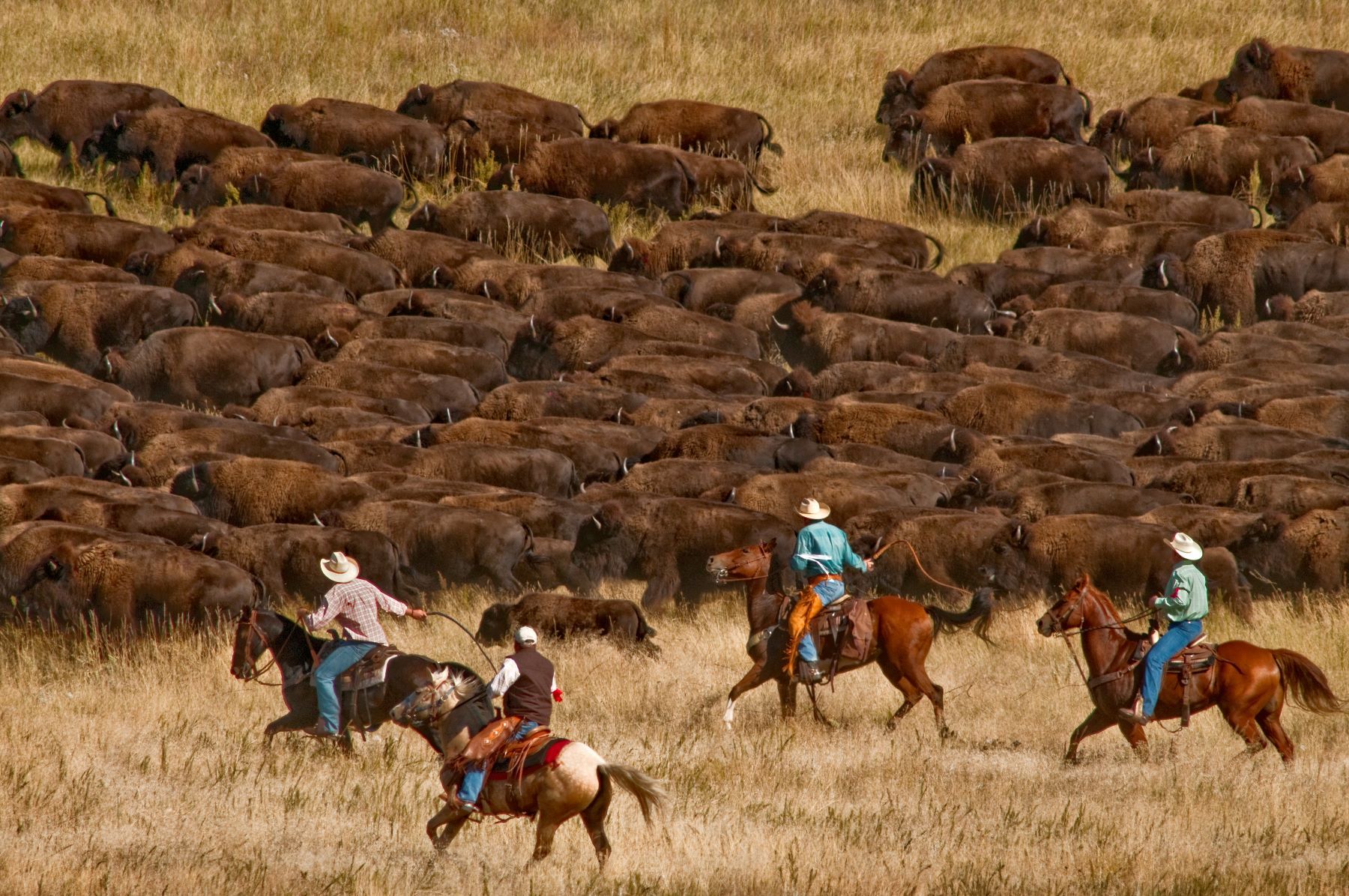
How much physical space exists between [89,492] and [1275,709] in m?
10.1

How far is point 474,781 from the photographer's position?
7.95 meters

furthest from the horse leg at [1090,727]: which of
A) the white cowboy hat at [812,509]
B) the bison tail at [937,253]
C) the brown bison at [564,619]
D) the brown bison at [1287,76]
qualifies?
the brown bison at [1287,76]

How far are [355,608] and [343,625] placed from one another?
192 millimetres

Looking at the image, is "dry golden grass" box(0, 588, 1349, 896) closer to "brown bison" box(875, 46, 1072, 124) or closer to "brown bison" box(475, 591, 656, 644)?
"brown bison" box(475, 591, 656, 644)

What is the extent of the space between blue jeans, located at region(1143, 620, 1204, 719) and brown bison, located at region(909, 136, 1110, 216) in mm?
17143

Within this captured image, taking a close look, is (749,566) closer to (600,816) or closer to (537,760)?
(600,816)

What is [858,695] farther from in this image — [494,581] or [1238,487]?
[1238,487]

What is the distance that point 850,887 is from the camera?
806cm

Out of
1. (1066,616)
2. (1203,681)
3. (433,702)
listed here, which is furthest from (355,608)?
(1203,681)

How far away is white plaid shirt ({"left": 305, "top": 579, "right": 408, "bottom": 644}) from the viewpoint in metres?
9.76

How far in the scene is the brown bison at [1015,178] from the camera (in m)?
26.6

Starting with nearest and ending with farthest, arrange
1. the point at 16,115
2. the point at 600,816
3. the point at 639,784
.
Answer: the point at 639,784 < the point at 600,816 < the point at 16,115

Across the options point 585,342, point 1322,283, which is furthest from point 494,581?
point 1322,283

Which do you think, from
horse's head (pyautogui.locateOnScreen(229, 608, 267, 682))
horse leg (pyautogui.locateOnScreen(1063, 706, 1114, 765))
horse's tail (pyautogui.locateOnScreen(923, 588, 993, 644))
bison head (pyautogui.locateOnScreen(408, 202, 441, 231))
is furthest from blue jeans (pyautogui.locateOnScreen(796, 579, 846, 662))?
bison head (pyautogui.locateOnScreen(408, 202, 441, 231))
